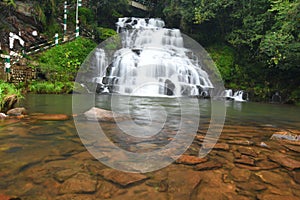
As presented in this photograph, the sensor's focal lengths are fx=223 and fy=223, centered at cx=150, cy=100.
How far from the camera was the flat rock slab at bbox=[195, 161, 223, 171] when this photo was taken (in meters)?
2.14

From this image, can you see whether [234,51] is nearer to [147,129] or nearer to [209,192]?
[147,129]

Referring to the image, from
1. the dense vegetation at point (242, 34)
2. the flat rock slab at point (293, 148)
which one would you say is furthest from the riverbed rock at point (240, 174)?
the dense vegetation at point (242, 34)

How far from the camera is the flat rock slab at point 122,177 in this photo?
181 centimetres

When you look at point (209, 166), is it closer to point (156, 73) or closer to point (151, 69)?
point (156, 73)

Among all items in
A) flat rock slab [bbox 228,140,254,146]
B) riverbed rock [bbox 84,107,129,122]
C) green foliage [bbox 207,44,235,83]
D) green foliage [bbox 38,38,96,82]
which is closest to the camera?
flat rock slab [bbox 228,140,254,146]

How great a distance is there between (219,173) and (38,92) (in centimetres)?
960

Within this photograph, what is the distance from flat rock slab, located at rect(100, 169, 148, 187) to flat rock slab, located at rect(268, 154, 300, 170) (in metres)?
1.48

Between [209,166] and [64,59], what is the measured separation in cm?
1191

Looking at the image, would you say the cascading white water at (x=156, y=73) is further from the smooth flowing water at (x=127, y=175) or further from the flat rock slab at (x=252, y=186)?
the flat rock slab at (x=252, y=186)

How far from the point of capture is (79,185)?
1.71 meters

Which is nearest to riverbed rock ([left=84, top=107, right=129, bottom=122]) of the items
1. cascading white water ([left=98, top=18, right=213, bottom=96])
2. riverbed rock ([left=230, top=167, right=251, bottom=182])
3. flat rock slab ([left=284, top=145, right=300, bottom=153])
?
riverbed rock ([left=230, top=167, right=251, bottom=182])

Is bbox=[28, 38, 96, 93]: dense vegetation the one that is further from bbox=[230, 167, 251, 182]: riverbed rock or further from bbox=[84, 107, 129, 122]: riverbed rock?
bbox=[230, 167, 251, 182]: riverbed rock

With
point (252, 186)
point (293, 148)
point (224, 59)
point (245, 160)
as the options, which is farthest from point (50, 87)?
point (224, 59)

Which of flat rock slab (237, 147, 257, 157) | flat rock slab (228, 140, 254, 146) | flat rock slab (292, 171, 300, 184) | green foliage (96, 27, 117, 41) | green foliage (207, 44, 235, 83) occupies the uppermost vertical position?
green foliage (96, 27, 117, 41)
